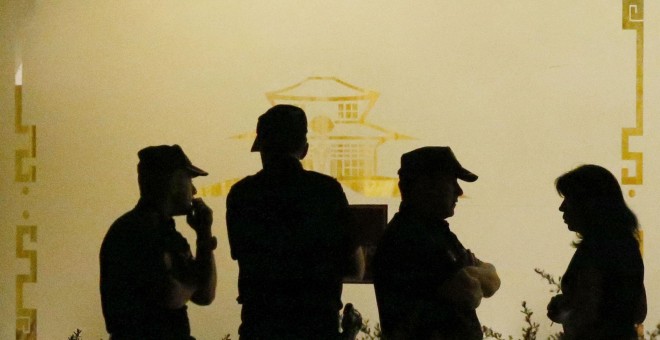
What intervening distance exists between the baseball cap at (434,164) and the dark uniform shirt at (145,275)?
83 cm

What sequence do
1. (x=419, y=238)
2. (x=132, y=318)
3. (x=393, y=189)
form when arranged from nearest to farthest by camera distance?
(x=419, y=238) → (x=132, y=318) → (x=393, y=189)

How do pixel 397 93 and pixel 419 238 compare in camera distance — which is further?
pixel 397 93

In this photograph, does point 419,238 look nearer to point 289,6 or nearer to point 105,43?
point 289,6

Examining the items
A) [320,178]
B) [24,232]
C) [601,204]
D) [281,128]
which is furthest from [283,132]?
[24,232]

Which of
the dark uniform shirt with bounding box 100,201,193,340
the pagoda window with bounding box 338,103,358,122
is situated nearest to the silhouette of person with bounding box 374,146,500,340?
the pagoda window with bounding box 338,103,358,122

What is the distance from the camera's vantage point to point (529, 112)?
3453 millimetres

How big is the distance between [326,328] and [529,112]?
4.19 ft

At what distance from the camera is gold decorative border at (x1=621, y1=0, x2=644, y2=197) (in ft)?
11.3

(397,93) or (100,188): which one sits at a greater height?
(397,93)

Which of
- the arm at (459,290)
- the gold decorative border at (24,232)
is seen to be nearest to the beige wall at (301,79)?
the gold decorative border at (24,232)

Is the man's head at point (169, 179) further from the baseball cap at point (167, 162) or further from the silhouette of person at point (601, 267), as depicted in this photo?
the silhouette of person at point (601, 267)

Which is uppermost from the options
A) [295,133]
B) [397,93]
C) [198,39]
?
[198,39]

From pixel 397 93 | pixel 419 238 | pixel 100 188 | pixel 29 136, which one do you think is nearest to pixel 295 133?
pixel 419 238

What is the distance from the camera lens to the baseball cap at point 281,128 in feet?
9.25
